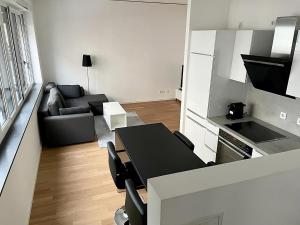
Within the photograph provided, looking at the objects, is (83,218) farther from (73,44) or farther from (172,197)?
(73,44)

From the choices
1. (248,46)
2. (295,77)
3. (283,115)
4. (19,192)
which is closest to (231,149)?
(283,115)

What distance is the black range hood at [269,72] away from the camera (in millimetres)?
2351

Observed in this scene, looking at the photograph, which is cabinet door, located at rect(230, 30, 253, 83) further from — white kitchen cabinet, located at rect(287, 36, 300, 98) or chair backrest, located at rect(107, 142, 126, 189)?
Answer: chair backrest, located at rect(107, 142, 126, 189)

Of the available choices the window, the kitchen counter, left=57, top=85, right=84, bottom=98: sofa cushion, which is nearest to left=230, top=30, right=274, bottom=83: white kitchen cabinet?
the kitchen counter

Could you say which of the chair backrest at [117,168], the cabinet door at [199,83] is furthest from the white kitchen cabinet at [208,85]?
the chair backrest at [117,168]

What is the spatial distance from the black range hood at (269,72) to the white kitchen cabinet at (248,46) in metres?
0.19

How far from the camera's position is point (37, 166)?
3641mm

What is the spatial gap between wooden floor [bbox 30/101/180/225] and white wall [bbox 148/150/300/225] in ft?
6.41

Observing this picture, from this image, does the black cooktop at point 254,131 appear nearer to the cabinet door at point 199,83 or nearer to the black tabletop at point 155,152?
the cabinet door at point 199,83

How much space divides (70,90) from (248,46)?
15.1ft

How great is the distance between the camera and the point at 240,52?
2.95m

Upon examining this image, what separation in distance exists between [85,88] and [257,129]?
4.84 metres

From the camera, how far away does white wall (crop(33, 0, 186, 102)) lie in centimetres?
586

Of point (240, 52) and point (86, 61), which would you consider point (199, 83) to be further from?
point (86, 61)
